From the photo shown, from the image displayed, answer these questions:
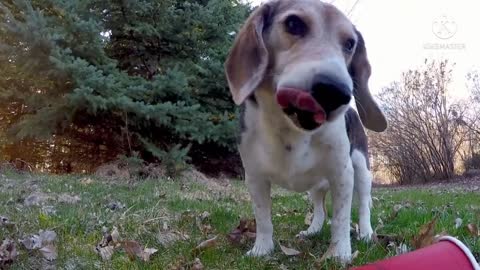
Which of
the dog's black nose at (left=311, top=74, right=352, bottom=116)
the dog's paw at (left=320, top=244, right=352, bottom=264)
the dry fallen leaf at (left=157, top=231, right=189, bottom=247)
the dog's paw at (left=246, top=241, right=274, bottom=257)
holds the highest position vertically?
the dog's black nose at (left=311, top=74, right=352, bottom=116)

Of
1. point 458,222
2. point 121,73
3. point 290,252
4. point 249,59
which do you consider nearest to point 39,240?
point 290,252

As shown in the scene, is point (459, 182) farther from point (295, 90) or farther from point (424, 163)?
point (295, 90)

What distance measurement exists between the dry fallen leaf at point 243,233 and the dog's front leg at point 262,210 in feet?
0.94

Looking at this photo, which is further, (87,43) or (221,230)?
(87,43)

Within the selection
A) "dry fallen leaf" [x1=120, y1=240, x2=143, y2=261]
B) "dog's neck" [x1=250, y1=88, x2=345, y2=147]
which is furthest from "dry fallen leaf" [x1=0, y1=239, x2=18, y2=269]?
"dog's neck" [x1=250, y1=88, x2=345, y2=147]

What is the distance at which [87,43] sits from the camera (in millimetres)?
9961

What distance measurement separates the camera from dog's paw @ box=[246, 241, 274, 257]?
10.2ft

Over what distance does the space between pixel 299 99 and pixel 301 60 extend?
19 centimetres

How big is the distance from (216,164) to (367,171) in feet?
26.6

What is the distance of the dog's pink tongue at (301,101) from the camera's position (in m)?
2.26

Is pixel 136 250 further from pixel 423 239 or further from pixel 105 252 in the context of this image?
pixel 423 239

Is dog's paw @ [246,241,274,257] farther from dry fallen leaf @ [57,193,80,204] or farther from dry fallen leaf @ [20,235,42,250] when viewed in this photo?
dry fallen leaf @ [57,193,80,204]


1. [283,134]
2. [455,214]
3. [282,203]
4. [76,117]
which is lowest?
[76,117]

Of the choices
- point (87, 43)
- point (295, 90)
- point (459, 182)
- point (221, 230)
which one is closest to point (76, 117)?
point (87, 43)
